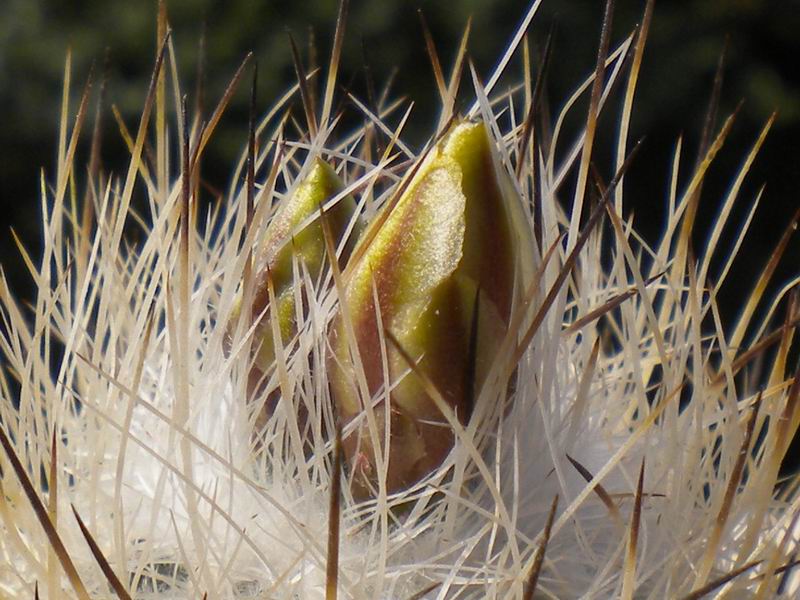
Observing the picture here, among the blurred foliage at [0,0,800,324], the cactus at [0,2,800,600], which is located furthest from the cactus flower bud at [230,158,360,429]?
the blurred foliage at [0,0,800,324]

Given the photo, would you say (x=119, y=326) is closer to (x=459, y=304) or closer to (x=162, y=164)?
(x=162, y=164)

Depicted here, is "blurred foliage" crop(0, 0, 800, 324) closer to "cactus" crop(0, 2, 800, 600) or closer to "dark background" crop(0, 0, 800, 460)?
"dark background" crop(0, 0, 800, 460)

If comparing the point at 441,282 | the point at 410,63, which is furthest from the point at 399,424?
the point at 410,63

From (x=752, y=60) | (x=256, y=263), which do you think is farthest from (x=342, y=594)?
(x=752, y=60)

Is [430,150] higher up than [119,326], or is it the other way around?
[430,150]

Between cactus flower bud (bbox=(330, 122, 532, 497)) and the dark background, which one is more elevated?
cactus flower bud (bbox=(330, 122, 532, 497))

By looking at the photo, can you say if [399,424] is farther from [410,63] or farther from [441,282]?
[410,63]

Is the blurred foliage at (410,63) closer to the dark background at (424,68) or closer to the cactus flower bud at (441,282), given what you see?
the dark background at (424,68)

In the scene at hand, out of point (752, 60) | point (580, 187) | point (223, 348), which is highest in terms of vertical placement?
point (580, 187)
